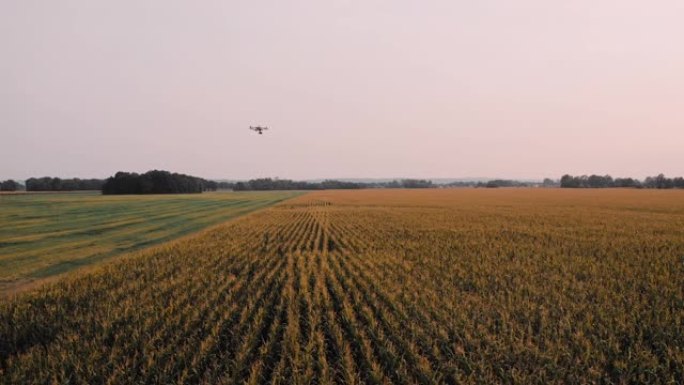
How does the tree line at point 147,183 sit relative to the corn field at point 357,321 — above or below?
above

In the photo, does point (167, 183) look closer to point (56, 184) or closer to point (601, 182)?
point (56, 184)

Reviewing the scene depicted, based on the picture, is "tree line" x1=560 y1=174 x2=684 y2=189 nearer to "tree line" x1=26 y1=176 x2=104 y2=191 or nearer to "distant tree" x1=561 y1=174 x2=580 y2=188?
"distant tree" x1=561 y1=174 x2=580 y2=188

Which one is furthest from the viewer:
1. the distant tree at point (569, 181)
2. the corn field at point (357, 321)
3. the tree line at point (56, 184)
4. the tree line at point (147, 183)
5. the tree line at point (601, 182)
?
the distant tree at point (569, 181)

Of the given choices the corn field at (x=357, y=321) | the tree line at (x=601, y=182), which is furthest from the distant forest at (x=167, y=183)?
the corn field at (x=357, y=321)

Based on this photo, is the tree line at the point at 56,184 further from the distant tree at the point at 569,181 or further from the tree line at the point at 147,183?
the distant tree at the point at 569,181

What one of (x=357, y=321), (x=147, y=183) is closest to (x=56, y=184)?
(x=147, y=183)

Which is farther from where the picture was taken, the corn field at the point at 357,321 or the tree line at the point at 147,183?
the tree line at the point at 147,183

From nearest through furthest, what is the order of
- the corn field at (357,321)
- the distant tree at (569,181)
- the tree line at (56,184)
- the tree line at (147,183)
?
the corn field at (357,321) < the tree line at (147,183) < the tree line at (56,184) < the distant tree at (569,181)
